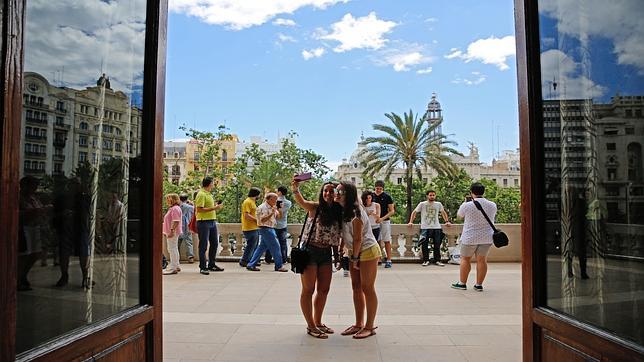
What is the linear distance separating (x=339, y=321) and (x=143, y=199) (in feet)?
10.9

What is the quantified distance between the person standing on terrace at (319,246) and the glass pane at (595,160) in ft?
7.75

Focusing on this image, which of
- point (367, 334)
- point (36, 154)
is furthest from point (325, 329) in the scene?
point (36, 154)

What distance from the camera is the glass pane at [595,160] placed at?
228cm

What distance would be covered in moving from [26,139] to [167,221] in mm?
7592

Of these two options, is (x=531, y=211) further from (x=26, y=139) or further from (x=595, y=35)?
(x=26, y=139)

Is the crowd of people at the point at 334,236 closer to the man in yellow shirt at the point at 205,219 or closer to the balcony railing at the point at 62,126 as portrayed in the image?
the man in yellow shirt at the point at 205,219

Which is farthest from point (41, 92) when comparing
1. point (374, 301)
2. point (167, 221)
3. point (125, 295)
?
point (167, 221)

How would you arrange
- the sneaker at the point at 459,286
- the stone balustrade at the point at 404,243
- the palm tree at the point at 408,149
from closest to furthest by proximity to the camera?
1. the sneaker at the point at 459,286
2. the stone balustrade at the point at 404,243
3. the palm tree at the point at 408,149

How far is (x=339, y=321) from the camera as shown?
5.74m

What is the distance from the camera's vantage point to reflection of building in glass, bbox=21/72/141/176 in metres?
2.12

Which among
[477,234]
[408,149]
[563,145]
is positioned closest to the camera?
[563,145]

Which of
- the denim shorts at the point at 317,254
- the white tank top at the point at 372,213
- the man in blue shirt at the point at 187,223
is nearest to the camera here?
the denim shorts at the point at 317,254

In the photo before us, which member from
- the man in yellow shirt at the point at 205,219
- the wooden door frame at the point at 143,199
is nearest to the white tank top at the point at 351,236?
the wooden door frame at the point at 143,199

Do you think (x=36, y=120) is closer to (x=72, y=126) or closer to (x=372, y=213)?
(x=72, y=126)
